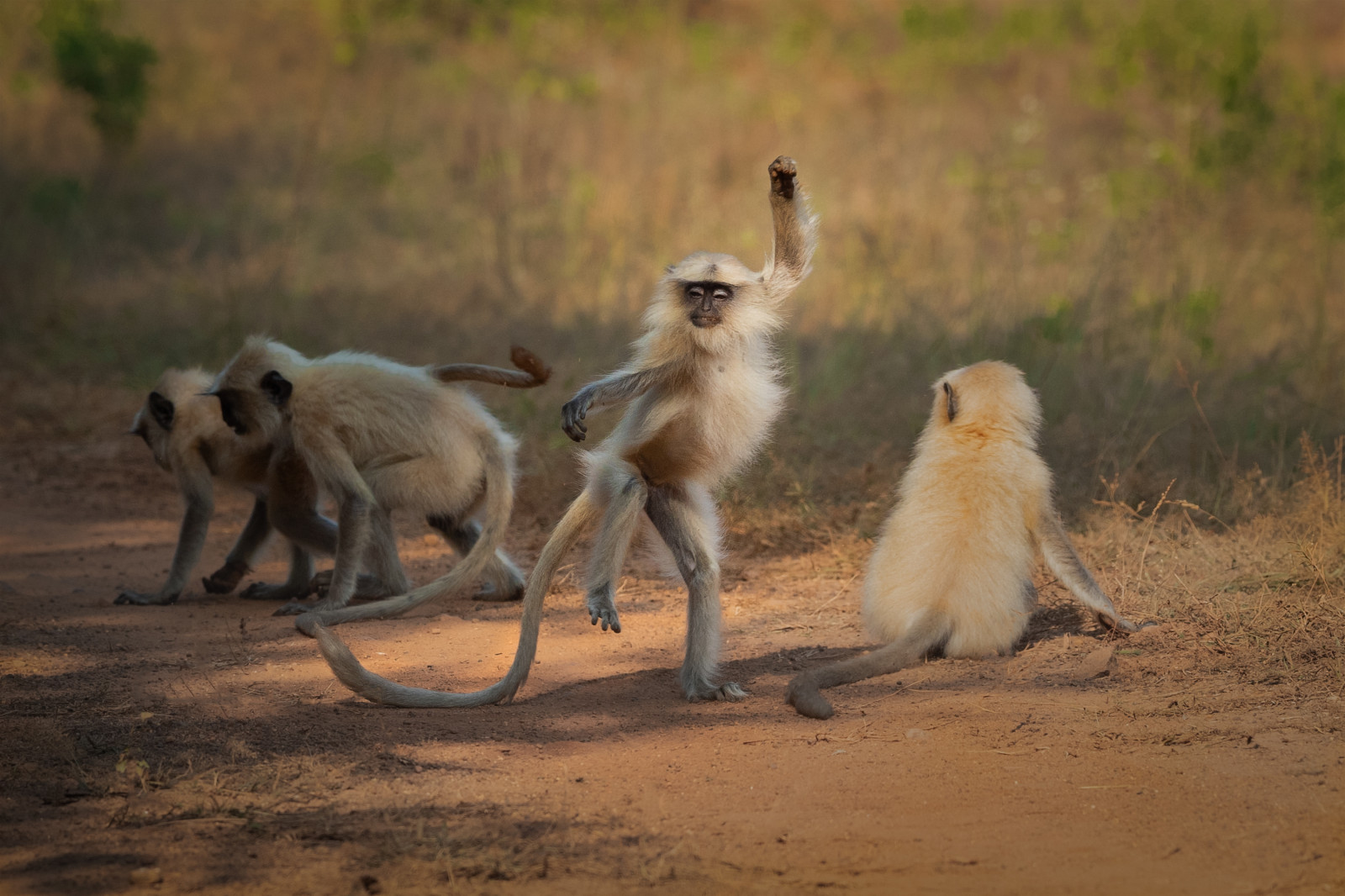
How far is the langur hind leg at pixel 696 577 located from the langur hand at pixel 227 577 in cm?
304

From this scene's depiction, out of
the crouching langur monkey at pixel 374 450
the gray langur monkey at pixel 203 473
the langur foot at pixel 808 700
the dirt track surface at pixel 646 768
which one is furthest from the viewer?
the gray langur monkey at pixel 203 473

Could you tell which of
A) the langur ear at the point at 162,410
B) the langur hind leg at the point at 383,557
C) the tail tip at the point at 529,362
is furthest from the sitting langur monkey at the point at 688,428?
the langur ear at the point at 162,410

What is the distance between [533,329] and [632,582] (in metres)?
4.33

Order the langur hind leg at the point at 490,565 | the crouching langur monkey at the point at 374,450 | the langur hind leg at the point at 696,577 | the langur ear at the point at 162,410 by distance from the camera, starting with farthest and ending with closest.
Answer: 1. the langur ear at the point at 162,410
2. the langur hind leg at the point at 490,565
3. the crouching langur monkey at the point at 374,450
4. the langur hind leg at the point at 696,577

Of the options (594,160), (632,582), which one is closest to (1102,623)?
(632,582)

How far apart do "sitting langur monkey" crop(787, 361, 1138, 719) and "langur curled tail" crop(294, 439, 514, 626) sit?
1.94m

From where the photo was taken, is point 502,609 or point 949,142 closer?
point 502,609

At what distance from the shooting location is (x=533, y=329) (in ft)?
35.1

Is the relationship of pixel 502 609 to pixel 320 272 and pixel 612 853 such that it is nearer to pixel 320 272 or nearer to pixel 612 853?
pixel 612 853

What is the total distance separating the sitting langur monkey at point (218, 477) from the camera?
258 inches

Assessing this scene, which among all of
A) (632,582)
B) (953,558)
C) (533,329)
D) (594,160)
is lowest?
(632,582)

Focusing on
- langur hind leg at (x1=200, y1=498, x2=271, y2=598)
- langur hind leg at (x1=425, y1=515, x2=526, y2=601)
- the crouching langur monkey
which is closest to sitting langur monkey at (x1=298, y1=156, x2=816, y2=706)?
the crouching langur monkey

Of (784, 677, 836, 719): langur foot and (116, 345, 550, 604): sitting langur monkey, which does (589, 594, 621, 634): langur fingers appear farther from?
(116, 345, 550, 604): sitting langur monkey

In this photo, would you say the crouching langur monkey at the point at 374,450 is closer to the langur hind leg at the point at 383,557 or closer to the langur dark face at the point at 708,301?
the langur hind leg at the point at 383,557
